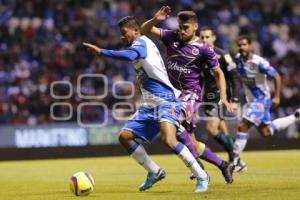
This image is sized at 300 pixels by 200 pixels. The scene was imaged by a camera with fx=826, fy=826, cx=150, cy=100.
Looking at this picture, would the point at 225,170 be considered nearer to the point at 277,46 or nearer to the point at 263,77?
the point at 263,77

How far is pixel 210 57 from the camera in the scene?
35.3 ft

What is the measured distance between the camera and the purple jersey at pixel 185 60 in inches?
433

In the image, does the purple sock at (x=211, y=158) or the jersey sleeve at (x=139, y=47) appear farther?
the purple sock at (x=211, y=158)

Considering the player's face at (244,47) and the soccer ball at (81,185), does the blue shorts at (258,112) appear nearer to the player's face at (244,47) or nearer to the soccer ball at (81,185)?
the player's face at (244,47)

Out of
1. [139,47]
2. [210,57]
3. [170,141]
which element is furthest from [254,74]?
A: [139,47]

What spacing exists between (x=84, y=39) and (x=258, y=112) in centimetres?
1046

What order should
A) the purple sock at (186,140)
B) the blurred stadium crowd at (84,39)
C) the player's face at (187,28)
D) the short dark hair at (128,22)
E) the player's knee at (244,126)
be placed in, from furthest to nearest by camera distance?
the blurred stadium crowd at (84,39), the player's knee at (244,126), the purple sock at (186,140), the player's face at (187,28), the short dark hair at (128,22)

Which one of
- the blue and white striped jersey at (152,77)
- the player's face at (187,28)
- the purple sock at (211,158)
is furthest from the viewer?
the purple sock at (211,158)

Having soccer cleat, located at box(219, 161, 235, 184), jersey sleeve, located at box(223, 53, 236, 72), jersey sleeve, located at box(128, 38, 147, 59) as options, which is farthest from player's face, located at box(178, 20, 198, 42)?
jersey sleeve, located at box(223, 53, 236, 72)

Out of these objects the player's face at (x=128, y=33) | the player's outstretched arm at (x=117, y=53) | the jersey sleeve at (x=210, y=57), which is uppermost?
the player's face at (x=128, y=33)

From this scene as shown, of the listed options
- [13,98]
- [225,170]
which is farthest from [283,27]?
[225,170]

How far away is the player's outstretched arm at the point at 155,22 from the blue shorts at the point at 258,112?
466cm

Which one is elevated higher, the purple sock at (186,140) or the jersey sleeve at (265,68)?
the jersey sleeve at (265,68)

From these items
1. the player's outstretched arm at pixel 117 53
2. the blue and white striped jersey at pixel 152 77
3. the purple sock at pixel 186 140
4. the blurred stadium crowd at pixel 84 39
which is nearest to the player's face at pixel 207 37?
the purple sock at pixel 186 140
